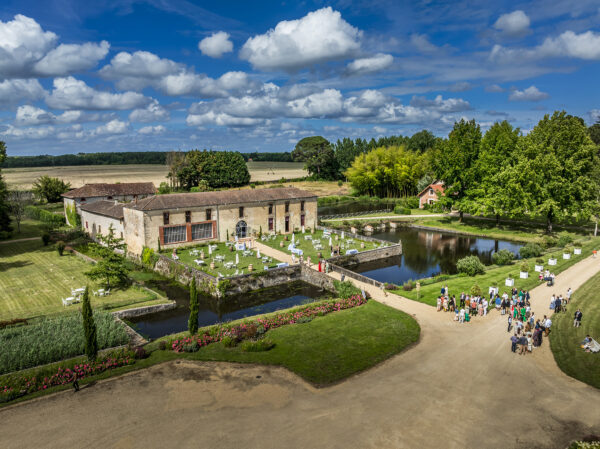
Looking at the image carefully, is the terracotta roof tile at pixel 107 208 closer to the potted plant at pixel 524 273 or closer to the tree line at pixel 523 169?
the potted plant at pixel 524 273

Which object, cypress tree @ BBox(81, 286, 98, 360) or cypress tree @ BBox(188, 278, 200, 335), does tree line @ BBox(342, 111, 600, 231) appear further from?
cypress tree @ BBox(81, 286, 98, 360)

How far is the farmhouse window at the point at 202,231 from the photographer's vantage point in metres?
46.9

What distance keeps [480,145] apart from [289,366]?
53.5 m

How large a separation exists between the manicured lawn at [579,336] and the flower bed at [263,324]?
41.4 feet

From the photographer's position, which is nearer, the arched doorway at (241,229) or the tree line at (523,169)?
the arched doorway at (241,229)

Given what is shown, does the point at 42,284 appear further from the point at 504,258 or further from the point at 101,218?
the point at 504,258

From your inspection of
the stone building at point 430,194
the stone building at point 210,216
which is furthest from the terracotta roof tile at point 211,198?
the stone building at point 430,194

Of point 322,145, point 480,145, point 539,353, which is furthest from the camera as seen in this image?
point 322,145

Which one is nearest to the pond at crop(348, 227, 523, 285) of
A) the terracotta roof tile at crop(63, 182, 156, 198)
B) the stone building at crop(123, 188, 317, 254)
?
the stone building at crop(123, 188, 317, 254)

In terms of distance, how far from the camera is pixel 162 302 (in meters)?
31.9

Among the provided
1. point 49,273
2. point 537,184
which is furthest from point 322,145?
point 49,273

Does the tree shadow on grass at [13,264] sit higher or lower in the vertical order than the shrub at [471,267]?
lower

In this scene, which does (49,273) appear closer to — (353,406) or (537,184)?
(353,406)

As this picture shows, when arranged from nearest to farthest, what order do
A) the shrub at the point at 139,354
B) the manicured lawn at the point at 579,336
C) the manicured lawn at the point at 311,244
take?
the manicured lawn at the point at 579,336
the shrub at the point at 139,354
the manicured lawn at the point at 311,244
